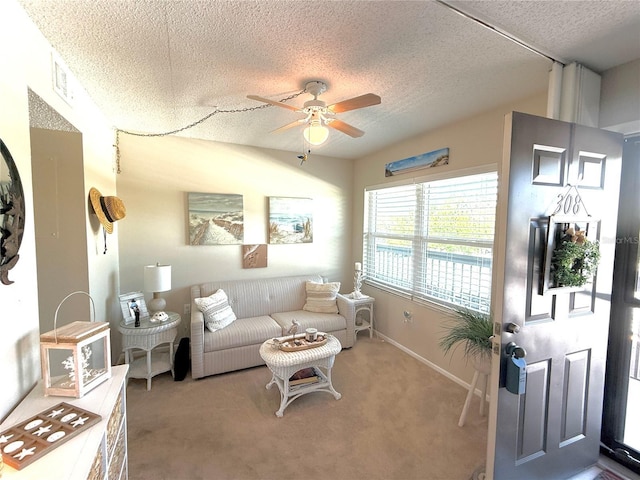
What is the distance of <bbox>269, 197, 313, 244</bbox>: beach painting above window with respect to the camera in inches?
153

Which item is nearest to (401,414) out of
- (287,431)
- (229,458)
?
(287,431)

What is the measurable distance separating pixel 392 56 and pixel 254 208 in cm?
257

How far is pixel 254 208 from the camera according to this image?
3781 mm

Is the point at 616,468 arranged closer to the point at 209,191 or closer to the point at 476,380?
the point at 476,380

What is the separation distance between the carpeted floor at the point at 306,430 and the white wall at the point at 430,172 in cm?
30

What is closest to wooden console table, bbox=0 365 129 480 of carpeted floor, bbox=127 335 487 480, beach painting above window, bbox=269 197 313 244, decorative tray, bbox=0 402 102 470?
decorative tray, bbox=0 402 102 470

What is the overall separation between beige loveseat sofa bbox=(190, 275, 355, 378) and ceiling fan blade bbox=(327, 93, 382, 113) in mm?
2378

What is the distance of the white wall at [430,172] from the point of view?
2.44 meters

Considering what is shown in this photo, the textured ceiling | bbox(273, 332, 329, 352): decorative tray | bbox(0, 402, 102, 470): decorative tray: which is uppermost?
the textured ceiling

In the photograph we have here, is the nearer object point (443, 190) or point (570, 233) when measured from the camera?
point (570, 233)

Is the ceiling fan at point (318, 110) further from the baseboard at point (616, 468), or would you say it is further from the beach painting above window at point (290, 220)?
the baseboard at point (616, 468)

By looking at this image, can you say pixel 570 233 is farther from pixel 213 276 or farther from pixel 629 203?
pixel 213 276

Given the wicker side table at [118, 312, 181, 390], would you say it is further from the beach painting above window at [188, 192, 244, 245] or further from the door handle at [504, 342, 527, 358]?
the door handle at [504, 342, 527, 358]

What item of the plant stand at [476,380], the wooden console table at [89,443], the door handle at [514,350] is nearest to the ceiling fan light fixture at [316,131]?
the door handle at [514,350]
